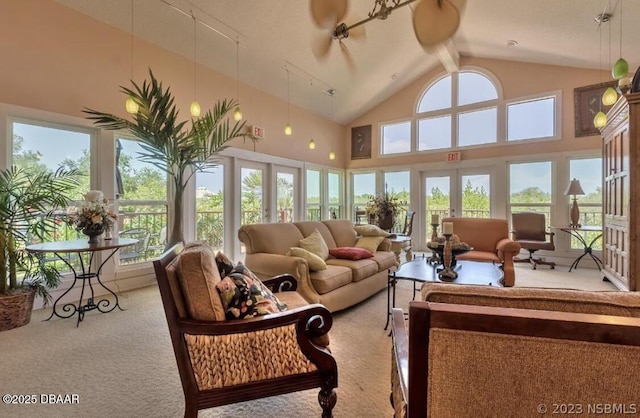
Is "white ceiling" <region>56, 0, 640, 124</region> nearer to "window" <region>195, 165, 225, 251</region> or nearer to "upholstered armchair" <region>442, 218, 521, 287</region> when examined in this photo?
"window" <region>195, 165, 225, 251</region>

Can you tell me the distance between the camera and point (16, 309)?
108 inches

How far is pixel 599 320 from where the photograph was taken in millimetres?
668

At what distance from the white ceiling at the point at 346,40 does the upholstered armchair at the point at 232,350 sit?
6.77 feet

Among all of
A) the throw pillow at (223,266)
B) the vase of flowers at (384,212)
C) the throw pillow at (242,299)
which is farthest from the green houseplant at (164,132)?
the vase of flowers at (384,212)

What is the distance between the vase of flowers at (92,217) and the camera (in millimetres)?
3021

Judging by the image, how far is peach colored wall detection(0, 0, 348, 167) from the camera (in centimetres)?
314

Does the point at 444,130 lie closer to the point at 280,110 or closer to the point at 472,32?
the point at 472,32

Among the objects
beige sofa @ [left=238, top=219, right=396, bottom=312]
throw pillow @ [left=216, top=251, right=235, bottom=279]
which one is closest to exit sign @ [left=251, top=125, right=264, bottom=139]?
beige sofa @ [left=238, top=219, right=396, bottom=312]

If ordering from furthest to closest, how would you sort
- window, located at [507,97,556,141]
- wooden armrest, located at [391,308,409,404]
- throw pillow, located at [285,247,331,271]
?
window, located at [507,97,556,141], throw pillow, located at [285,247,331,271], wooden armrest, located at [391,308,409,404]

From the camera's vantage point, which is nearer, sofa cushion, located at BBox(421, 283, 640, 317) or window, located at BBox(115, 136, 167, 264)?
sofa cushion, located at BBox(421, 283, 640, 317)

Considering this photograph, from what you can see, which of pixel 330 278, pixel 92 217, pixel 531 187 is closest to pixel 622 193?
pixel 531 187

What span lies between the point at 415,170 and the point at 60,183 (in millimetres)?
6415

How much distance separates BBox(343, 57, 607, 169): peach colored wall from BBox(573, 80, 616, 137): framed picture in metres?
0.08

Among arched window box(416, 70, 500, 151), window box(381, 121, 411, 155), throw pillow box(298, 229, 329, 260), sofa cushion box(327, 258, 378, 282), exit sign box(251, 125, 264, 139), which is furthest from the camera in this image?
window box(381, 121, 411, 155)
